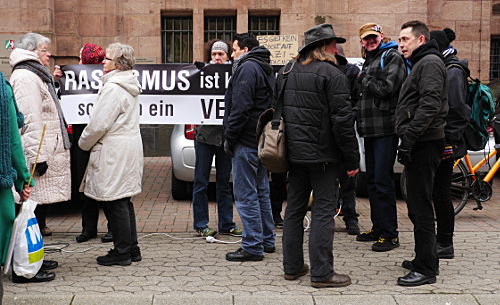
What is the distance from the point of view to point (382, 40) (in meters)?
6.73

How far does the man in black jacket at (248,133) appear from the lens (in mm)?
5914

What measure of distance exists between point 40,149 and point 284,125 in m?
2.11

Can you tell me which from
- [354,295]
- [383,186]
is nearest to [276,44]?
[383,186]

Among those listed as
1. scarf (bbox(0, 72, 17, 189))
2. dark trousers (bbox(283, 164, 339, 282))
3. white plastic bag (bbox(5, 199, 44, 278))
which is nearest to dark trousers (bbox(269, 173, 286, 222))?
dark trousers (bbox(283, 164, 339, 282))

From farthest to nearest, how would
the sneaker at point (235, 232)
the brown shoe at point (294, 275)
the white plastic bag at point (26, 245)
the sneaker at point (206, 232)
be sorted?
the sneaker at point (235, 232), the sneaker at point (206, 232), the brown shoe at point (294, 275), the white plastic bag at point (26, 245)

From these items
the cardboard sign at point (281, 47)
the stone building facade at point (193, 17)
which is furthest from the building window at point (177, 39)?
the cardboard sign at point (281, 47)

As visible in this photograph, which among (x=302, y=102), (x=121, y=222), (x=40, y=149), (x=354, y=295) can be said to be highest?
(x=302, y=102)

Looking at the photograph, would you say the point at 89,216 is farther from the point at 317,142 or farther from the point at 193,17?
the point at 193,17

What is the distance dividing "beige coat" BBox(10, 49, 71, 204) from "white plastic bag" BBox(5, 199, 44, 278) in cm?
86

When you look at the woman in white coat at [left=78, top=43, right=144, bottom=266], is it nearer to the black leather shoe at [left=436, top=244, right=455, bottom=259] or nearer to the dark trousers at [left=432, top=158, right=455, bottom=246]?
the dark trousers at [left=432, top=158, right=455, bottom=246]

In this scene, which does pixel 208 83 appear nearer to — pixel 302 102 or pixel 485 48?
pixel 302 102

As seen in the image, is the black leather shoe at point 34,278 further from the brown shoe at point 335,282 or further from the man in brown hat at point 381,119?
the man in brown hat at point 381,119

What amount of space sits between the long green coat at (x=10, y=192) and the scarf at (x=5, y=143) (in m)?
0.06

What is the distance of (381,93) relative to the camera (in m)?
6.35
